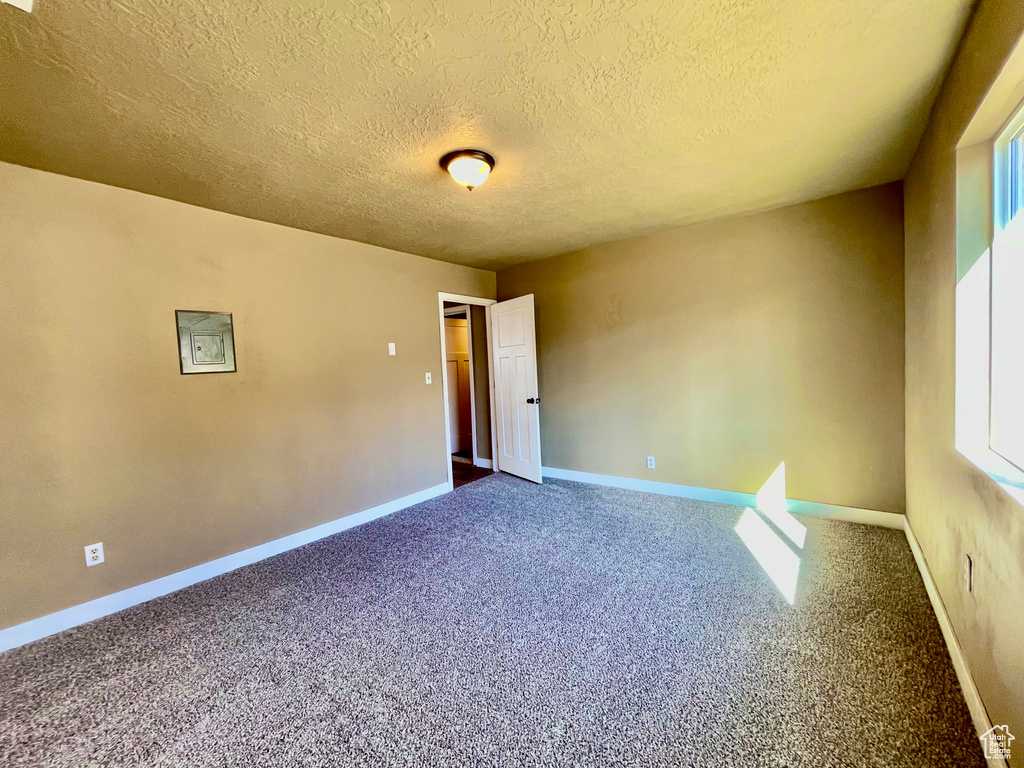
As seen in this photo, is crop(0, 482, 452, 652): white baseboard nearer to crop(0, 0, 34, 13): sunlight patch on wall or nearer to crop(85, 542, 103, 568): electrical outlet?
crop(85, 542, 103, 568): electrical outlet

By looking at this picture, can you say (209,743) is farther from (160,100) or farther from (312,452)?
(160,100)

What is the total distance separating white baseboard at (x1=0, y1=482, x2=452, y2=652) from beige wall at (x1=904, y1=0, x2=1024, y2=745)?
353 cm

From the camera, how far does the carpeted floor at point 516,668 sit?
1360mm

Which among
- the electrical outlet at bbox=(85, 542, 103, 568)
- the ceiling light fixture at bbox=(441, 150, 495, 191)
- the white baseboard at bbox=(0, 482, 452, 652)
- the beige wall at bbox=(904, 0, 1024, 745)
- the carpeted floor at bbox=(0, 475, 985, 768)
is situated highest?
the ceiling light fixture at bbox=(441, 150, 495, 191)

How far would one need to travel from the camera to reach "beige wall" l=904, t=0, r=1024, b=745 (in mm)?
1129

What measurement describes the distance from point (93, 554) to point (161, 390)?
93 cm

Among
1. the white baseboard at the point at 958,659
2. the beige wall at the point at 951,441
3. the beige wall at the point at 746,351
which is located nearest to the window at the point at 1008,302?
the beige wall at the point at 951,441

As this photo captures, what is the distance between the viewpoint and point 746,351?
3289 millimetres

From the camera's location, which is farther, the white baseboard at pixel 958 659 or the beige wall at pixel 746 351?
the beige wall at pixel 746 351

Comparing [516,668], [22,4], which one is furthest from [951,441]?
[22,4]

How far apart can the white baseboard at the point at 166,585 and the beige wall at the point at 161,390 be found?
0.05 m

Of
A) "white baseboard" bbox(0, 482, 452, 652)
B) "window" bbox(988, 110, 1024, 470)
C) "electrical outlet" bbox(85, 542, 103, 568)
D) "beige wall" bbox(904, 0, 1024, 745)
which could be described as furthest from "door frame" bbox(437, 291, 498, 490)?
"window" bbox(988, 110, 1024, 470)

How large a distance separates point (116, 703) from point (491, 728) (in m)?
1.52

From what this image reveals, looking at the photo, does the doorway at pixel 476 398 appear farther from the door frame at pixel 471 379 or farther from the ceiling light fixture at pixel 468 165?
the ceiling light fixture at pixel 468 165
